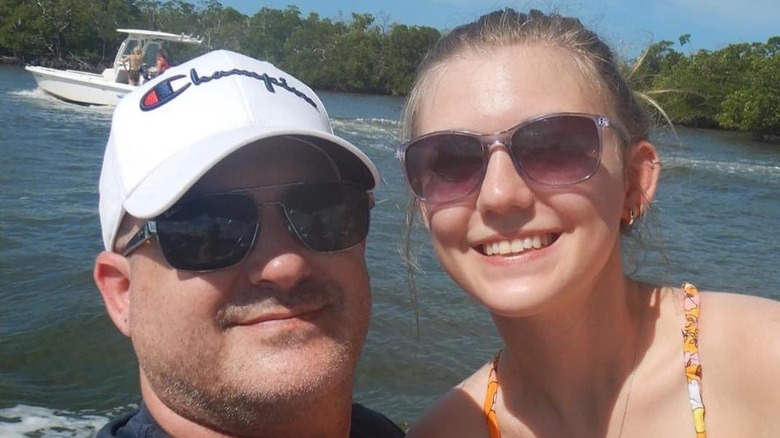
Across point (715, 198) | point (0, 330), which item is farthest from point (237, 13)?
point (0, 330)

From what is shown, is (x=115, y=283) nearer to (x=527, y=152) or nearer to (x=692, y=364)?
(x=527, y=152)

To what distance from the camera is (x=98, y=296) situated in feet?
25.1

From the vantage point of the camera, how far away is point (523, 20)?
254 cm

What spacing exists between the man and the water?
162 centimetres

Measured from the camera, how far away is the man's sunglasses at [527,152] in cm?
226

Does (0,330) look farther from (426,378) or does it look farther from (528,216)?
(528,216)

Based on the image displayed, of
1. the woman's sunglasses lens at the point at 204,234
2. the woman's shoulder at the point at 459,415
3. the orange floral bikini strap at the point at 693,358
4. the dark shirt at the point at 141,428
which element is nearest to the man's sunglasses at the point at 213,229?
the woman's sunglasses lens at the point at 204,234

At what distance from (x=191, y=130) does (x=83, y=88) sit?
23.9 meters

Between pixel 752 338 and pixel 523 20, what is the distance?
1.20m

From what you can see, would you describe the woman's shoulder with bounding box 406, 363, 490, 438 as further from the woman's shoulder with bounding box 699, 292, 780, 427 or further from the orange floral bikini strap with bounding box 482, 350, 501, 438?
the woman's shoulder with bounding box 699, 292, 780, 427

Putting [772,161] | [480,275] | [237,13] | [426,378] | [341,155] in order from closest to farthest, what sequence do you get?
[341,155] < [480,275] < [426,378] < [772,161] < [237,13]

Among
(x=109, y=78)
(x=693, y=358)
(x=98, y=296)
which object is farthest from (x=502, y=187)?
(x=109, y=78)

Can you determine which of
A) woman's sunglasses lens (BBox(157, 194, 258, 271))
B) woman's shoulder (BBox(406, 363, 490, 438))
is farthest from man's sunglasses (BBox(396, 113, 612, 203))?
woman's shoulder (BBox(406, 363, 490, 438))

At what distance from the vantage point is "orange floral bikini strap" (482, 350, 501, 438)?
2.66 metres
